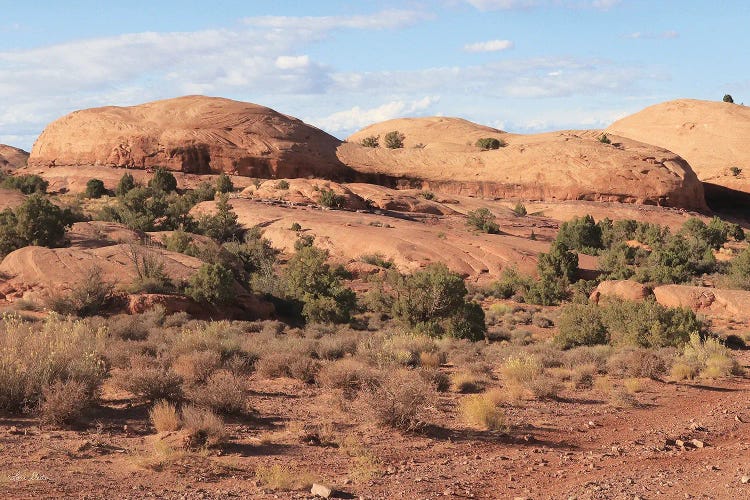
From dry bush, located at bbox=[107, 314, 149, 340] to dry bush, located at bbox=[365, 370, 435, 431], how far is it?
24.6ft

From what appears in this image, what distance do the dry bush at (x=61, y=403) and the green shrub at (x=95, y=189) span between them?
3779cm

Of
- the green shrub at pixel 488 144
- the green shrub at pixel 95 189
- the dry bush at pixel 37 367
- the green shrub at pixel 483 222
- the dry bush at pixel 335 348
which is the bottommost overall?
the dry bush at pixel 335 348

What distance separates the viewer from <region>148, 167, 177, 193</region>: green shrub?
45.0m

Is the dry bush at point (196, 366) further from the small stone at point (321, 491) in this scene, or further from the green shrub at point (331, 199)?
the green shrub at point (331, 199)

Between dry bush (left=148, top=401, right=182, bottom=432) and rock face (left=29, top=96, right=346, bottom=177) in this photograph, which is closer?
dry bush (left=148, top=401, right=182, bottom=432)

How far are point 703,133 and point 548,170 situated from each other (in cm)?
2300

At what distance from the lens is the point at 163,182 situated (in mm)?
45500

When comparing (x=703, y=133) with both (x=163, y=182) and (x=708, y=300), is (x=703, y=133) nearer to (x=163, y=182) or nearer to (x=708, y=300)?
(x=708, y=300)

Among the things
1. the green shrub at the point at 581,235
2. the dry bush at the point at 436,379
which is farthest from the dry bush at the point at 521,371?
the green shrub at the point at 581,235

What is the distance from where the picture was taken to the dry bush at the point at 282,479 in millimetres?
7320

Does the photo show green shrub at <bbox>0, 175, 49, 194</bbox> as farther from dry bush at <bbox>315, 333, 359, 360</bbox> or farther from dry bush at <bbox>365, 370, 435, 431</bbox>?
dry bush at <bbox>365, 370, 435, 431</bbox>

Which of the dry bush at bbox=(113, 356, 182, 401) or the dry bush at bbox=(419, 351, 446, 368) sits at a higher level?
the dry bush at bbox=(113, 356, 182, 401)

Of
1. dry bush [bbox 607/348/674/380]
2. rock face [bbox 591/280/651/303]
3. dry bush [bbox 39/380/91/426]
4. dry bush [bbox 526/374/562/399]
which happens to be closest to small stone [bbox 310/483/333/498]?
dry bush [bbox 39/380/91/426]

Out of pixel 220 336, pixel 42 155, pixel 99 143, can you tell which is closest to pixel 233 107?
pixel 99 143
